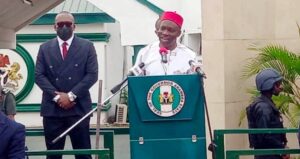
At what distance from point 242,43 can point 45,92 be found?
10.8 feet

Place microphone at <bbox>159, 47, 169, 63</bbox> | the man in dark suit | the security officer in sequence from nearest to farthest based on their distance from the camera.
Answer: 1. microphone at <bbox>159, 47, 169, 63</bbox>
2. the security officer
3. the man in dark suit

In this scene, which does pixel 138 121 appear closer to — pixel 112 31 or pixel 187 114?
pixel 187 114

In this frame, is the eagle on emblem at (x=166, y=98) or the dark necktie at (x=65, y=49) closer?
the eagle on emblem at (x=166, y=98)

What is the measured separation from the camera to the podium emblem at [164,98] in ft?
24.5

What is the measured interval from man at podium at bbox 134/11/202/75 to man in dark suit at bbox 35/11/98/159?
3.58 ft

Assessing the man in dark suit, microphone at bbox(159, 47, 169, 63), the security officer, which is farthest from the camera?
the man in dark suit

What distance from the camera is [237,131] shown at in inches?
309

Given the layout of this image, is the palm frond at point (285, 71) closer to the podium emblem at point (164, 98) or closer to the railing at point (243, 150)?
the railing at point (243, 150)

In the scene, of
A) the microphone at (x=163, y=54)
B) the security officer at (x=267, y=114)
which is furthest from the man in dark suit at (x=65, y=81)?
the security officer at (x=267, y=114)

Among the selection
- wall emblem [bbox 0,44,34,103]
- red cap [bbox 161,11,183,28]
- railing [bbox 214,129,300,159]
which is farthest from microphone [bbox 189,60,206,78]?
wall emblem [bbox 0,44,34,103]

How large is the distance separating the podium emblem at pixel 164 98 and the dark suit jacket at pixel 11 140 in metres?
1.55

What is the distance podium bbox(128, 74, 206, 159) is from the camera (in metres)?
7.47

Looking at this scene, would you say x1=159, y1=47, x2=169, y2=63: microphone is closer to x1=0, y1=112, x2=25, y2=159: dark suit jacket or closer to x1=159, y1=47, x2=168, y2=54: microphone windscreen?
x1=159, y1=47, x2=168, y2=54: microphone windscreen

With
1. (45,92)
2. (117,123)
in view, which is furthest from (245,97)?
(117,123)
